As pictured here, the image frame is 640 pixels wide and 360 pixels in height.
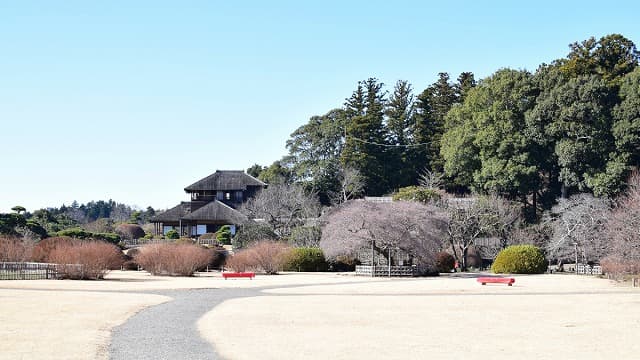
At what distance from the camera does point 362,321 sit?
22.0 meters

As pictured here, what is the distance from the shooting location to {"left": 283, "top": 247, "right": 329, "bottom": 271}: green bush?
170ft

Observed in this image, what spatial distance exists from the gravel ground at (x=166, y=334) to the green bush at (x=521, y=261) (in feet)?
86.8

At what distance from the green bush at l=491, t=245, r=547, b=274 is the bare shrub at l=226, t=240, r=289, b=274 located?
1395 centimetres

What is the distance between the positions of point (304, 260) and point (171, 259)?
9367 millimetres

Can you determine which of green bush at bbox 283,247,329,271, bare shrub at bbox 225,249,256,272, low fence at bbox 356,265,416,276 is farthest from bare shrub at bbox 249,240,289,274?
low fence at bbox 356,265,416,276

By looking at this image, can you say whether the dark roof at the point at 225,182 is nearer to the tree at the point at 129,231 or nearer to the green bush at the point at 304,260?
the tree at the point at 129,231

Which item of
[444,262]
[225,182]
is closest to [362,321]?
[444,262]

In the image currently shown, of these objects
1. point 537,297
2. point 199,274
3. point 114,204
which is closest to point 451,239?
point 199,274

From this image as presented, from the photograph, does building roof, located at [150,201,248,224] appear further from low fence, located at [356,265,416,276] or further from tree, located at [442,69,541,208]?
low fence, located at [356,265,416,276]

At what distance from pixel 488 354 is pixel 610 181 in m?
44.0

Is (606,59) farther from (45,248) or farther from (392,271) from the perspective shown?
(45,248)

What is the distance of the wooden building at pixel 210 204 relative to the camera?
76188mm

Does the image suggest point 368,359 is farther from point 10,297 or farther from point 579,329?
point 10,297

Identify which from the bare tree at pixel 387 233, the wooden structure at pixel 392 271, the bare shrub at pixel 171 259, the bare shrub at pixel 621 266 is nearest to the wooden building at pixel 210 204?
the bare shrub at pixel 171 259
